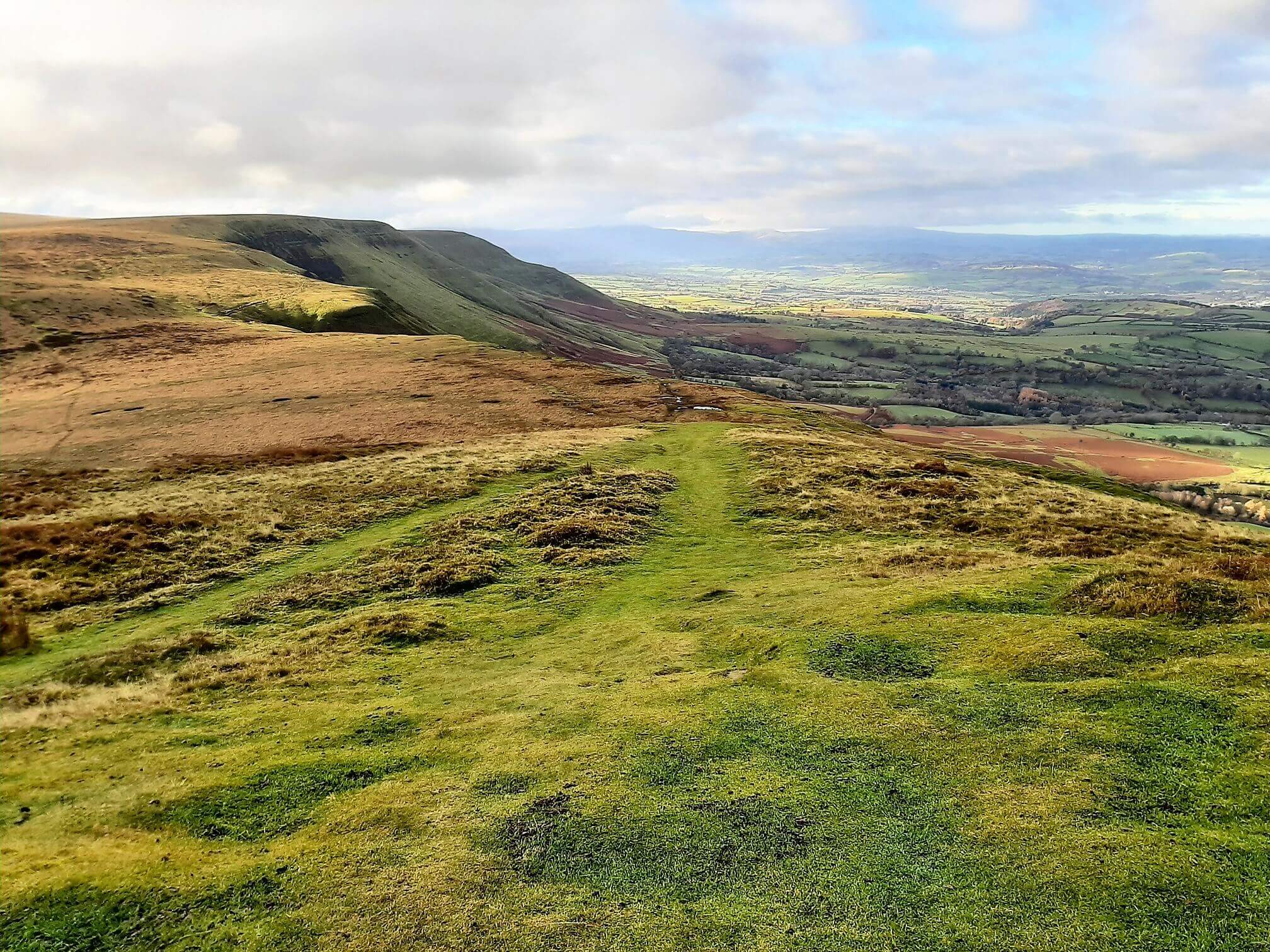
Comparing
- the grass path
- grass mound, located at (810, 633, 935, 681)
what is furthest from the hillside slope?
grass mound, located at (810, 633, 935, 681)

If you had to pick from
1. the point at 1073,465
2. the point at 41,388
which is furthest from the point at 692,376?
the point at 41,388

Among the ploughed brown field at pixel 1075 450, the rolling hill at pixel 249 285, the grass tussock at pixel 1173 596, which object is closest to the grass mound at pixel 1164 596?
the grass tussock at pixel 1173 596

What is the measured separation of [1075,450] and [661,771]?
388 feet

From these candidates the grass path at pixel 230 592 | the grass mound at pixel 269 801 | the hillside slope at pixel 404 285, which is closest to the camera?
the grass mound at pixel 269 801

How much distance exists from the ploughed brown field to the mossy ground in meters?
79.2

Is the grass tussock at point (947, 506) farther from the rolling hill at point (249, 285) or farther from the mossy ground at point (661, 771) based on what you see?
the rolling hill at point (249, 285)

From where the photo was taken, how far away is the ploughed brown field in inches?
3770

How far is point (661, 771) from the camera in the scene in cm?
1434

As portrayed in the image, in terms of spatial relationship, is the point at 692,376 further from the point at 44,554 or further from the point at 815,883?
the point at 815,883

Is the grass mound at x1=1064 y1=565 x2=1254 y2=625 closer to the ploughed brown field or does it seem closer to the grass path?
the grass path

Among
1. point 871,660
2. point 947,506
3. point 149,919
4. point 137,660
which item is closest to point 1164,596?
point 871,660

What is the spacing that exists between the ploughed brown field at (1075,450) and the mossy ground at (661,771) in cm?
7917

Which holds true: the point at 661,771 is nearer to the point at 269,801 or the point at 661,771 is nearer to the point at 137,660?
the point at 269,801

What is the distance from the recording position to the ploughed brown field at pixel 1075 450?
95.8 metres
